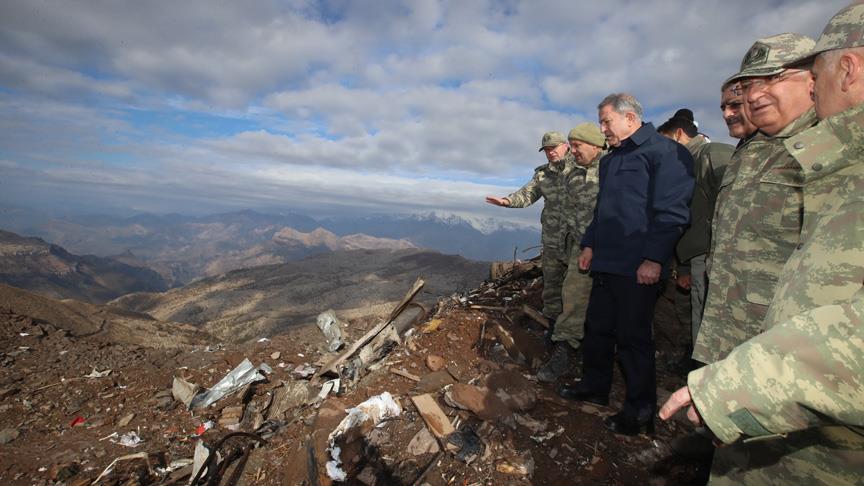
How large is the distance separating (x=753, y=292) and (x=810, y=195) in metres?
0.61

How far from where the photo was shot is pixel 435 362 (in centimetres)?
446

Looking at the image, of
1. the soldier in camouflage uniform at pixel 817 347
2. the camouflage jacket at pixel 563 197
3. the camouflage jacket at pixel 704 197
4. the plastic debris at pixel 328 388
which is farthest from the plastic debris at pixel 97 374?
the camouflage jacket at pixel 704 197

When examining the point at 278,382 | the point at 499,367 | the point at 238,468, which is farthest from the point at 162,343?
the point at 499,367

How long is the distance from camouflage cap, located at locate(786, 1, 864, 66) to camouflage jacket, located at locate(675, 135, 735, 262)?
2.12m

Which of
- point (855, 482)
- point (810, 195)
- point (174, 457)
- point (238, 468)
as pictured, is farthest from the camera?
point (174, 457)

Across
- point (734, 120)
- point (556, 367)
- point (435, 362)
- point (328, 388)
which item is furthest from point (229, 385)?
point (734, 120)

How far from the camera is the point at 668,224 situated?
2900 millimetres

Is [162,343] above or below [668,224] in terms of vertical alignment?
below

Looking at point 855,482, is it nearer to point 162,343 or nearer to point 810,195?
point 810,195

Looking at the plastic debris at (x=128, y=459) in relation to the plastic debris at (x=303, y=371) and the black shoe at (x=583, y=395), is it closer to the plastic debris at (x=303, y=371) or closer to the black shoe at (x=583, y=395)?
the plastic debris at (x=303, y=371)

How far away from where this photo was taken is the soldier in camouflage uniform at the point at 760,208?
1.88 meters

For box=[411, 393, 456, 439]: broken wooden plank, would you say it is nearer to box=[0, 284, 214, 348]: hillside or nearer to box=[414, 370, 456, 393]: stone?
box=[414, 370, 456, 393]: stone

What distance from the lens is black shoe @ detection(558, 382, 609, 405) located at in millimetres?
3514

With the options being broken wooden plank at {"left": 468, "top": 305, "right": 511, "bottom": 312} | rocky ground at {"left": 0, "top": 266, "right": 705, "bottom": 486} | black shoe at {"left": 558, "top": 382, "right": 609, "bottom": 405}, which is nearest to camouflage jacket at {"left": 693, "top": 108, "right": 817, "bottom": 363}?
rocky ground at {"left": 0, "top": 266, "right": 705, "bottom": 486}
